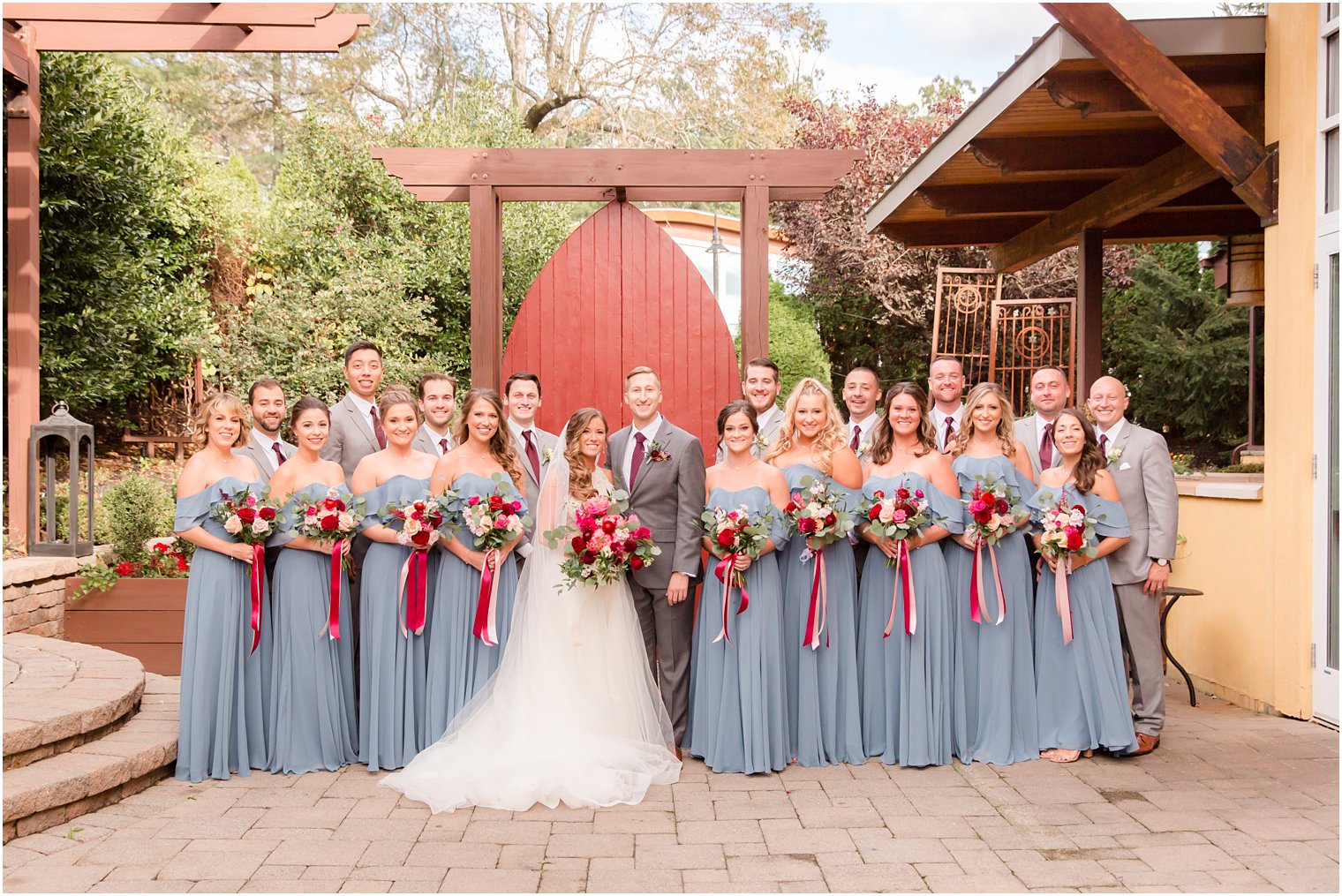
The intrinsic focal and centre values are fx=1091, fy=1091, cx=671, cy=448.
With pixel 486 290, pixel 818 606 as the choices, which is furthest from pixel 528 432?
pixel 818 606

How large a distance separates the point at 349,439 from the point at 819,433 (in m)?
2.72

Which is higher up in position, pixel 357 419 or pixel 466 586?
pixel 357 419

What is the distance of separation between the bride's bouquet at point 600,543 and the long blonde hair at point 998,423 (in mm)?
1830

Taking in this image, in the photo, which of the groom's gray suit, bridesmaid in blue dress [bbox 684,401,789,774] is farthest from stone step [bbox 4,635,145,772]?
bridesmaid in blue dress [bbox 684,401,789,774]

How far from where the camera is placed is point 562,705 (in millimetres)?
5379

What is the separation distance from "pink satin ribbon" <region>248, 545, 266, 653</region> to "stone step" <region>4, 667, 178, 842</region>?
651 mm

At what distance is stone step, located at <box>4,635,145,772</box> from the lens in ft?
16.1

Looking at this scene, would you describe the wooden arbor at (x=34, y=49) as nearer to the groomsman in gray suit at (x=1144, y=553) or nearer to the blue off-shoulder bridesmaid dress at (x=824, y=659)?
the blue off-shoulder bridesmaid dress at (x=824, y=659)

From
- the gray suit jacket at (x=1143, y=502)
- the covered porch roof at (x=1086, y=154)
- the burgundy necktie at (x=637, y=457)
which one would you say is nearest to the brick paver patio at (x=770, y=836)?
the gray suit jacket at (x=1143, y=502)

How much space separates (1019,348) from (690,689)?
1115cm

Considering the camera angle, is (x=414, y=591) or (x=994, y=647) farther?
(x=994, y=647)

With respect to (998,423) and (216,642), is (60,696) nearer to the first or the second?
(216,642)

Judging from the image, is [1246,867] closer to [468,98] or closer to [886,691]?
[886,691]

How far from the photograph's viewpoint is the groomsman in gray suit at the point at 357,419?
634cm
